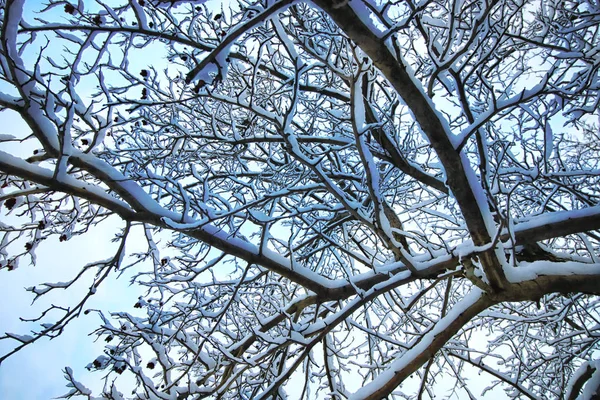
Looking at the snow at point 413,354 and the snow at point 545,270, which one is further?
the snow at point 413,354

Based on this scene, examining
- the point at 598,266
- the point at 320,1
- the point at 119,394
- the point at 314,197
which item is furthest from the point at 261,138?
the point at 598,266

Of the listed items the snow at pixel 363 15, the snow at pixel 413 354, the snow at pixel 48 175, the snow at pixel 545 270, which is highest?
the snow at pixel 363 15

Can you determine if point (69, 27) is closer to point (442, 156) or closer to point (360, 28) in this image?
point (360, 28)

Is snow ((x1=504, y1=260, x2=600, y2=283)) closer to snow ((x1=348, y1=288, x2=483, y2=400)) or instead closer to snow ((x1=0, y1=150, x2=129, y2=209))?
snow ((x1=348, y1=288, x2=483, y2=400))

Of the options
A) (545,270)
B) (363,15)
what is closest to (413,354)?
(545,270)

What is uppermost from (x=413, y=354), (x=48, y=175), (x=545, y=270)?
(x=48, y=175)

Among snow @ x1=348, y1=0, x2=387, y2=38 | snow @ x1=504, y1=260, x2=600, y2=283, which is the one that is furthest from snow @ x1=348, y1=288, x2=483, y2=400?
snow @ x1=348, y1=0, x2=387, y2=38

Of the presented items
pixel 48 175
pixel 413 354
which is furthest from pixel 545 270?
pixel 48 175

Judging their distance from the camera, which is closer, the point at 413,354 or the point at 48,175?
the point at 48,175

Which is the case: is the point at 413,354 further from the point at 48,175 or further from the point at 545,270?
the point at 48,175

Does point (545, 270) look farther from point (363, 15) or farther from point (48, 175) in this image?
point (48, 175)

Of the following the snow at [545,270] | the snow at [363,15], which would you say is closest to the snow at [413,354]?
the snow at [545,270]

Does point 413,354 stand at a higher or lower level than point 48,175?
lower

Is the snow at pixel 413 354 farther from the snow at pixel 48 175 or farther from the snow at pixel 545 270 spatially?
the snow at pixel 48 175
